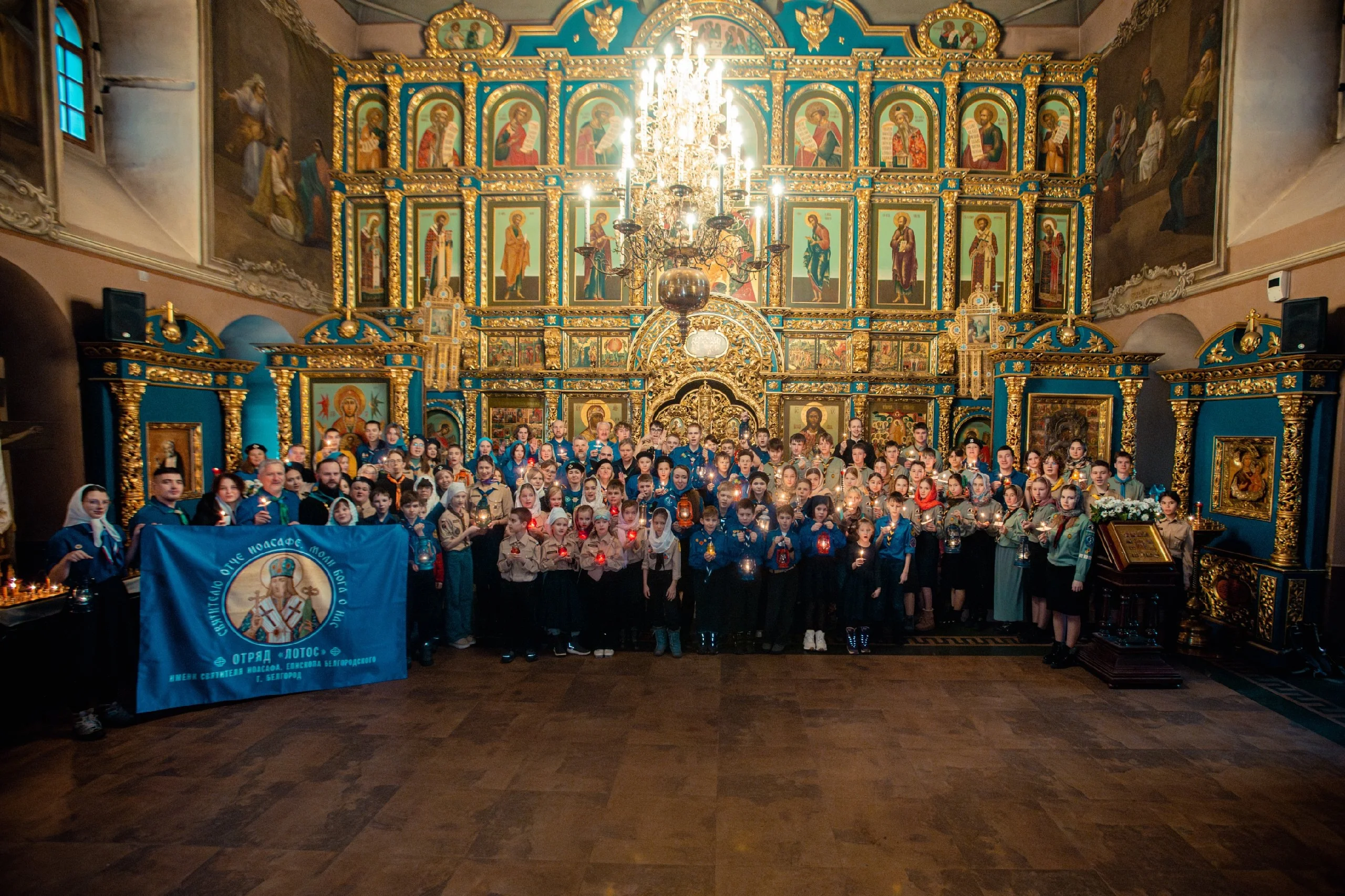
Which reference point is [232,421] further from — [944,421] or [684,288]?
[944,421]

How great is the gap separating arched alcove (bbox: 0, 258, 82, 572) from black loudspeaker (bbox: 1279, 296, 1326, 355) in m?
14.5

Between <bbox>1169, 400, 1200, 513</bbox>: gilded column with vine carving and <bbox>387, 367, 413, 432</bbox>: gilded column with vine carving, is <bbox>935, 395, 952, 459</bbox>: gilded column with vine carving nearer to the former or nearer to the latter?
<bbox>1169, 400, 1200, 513</bbox>: gilded column with vine carving

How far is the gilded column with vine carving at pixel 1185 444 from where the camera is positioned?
832 cm

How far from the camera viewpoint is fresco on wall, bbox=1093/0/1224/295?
397 inches

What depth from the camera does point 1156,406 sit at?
12.0 meters

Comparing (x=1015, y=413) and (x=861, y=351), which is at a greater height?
(x=861, y=351)

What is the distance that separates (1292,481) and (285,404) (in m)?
15.0

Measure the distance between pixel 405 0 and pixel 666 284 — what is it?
1309cm

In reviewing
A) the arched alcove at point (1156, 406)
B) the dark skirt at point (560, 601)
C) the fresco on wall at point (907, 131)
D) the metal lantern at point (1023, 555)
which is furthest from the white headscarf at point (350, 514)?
the arched alcove at point (1156, 406)

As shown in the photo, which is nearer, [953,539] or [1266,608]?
[1266,608]

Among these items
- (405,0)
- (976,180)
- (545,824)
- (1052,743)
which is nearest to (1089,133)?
(976,180)

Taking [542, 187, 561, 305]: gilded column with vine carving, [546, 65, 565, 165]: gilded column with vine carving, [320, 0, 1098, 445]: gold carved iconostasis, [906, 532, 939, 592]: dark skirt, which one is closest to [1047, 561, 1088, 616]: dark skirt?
[906, 532, 939, 592]: dark skirt

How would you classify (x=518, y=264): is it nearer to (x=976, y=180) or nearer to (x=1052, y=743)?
(x=976, y=180)

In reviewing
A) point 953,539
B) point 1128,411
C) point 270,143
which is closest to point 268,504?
point 953,539
